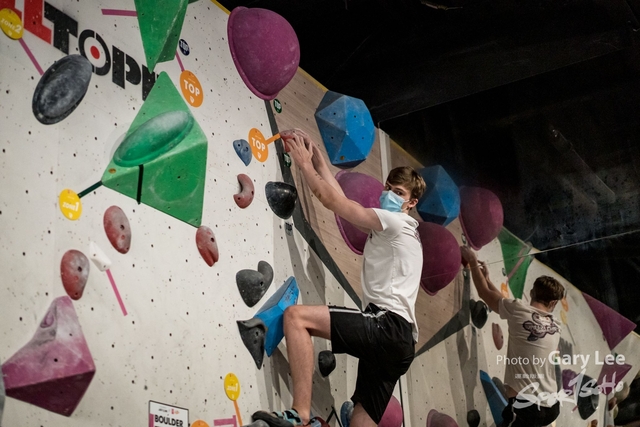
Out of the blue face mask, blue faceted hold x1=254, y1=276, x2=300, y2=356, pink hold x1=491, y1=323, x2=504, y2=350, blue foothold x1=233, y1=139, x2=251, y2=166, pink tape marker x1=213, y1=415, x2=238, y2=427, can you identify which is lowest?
pink tape marker x1=213, y1=415, x2=238, y2=427

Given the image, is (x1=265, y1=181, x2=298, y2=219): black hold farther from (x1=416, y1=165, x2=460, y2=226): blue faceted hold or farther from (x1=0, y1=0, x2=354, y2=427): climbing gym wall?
(x1=416, y1=165, x2=460, y2=226): blue faceted hold

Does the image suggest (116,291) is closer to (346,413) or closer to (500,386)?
(346,413)

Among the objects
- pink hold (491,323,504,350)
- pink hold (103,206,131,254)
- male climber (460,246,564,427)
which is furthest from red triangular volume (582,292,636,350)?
pink hold (103,206,131,254)

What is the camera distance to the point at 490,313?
12.3 feet

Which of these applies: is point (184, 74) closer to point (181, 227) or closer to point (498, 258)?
point (181, 227)

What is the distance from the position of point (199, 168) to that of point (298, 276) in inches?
28.1

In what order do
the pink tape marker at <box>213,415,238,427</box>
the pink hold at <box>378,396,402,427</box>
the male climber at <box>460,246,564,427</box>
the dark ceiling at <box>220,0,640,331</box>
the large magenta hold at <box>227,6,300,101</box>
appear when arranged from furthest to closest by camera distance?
the dark ceiling at <box>220,0,640,331</box>
the male climber at <box>460,246,564,427</box>
the pink hold at <box>378,396,402,427</box>
the large magenta hold at <box>227,6,300,101</box>
the pink tape marker at <box>213,415,238,427</box>

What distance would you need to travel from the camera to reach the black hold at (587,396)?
325 centimetres

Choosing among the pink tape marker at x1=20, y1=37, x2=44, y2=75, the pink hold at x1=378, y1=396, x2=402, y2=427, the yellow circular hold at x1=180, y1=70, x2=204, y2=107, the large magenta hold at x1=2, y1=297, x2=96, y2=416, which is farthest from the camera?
the pink hold at x1=378, y1=396, x2=402, y2=427

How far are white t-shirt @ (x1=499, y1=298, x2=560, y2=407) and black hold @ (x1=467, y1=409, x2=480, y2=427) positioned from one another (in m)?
0.25

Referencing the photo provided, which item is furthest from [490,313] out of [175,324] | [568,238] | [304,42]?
[175,324]

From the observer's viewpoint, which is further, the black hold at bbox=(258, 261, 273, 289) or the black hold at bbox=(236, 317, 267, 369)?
the black hold at bbox=(258, 261, 273, 289)

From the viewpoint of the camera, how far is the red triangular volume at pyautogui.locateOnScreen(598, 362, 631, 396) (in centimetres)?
321

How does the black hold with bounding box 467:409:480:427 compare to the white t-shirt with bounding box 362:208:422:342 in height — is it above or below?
below
